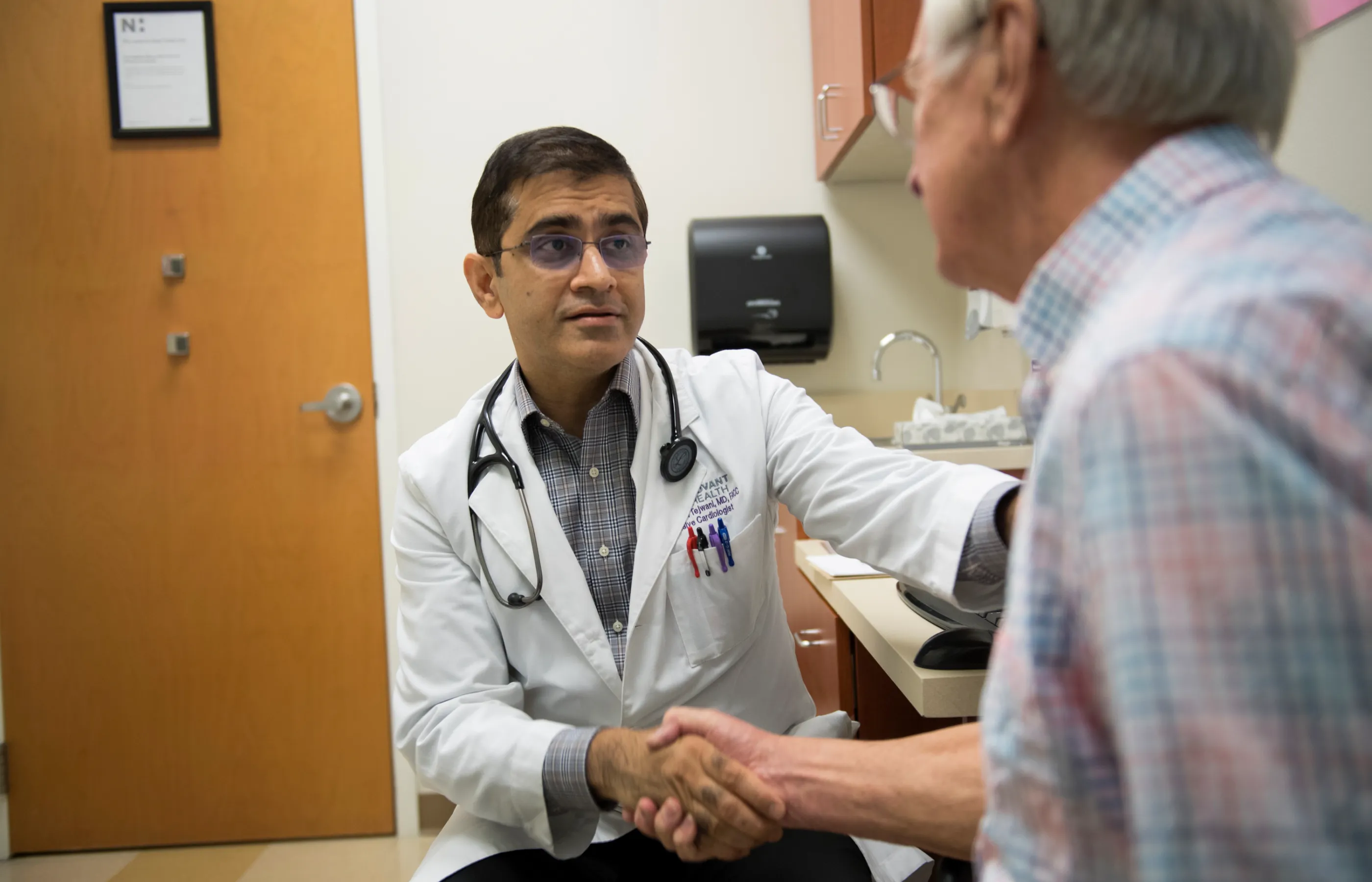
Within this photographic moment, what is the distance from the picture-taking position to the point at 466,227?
2.65 m

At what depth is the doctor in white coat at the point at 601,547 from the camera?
3.53ft

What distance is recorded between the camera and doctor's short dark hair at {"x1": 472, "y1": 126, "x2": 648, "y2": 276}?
1.34 meters

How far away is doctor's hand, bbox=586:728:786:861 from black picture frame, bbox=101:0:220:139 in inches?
88.3

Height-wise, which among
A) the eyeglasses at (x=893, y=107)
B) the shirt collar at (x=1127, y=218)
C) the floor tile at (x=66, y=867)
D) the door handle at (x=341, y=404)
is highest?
the eyeglasses at (x=893, y=107)

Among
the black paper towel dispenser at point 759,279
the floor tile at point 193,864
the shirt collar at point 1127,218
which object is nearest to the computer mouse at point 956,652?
the shirt collar at point 1127,218

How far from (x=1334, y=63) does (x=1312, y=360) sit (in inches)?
41.7

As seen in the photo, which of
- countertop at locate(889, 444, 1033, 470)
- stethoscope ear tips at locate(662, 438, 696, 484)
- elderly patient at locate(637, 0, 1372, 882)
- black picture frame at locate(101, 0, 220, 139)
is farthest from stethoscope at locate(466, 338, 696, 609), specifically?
black picture frame at locate(101, 0, 220, 139)

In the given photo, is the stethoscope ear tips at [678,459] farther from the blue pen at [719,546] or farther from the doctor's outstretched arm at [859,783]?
the doctor's outstretched arm at [859,783]

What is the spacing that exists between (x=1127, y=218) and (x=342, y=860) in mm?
2566

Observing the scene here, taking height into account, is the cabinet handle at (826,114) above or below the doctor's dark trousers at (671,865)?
above

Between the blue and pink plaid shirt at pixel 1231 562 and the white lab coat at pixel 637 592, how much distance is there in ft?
2.13

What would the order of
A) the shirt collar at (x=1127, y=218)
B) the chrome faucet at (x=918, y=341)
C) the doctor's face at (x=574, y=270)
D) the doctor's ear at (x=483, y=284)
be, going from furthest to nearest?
1. the chrome faucet at (x=918, y=341)
2. the doctor's ear at (x=483, y=284)
3. the doctor's face at (x=574, y=270)
4. the shirt collar at (x=1127, y=218)

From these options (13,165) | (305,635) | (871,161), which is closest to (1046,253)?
(871,161)

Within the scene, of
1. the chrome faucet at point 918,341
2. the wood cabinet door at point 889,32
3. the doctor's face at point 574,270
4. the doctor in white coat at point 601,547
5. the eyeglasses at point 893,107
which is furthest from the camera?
the chrome faucet at point 918,341
